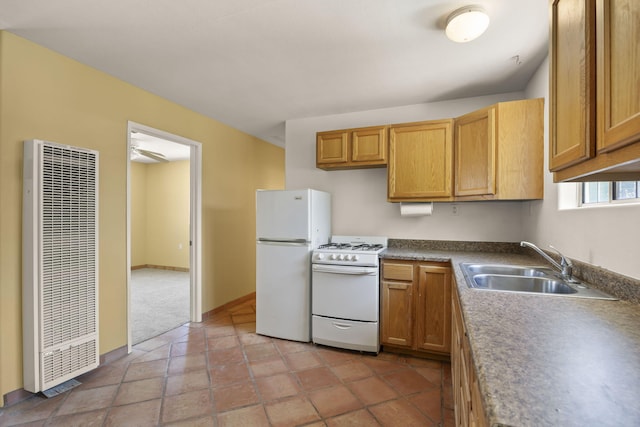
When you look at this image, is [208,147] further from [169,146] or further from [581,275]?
[581,275]

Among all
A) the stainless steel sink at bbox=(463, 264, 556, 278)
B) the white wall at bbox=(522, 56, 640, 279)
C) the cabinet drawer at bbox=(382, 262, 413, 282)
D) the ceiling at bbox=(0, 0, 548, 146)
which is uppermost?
the ceiling at bbox=(0, 0, 548, 146)

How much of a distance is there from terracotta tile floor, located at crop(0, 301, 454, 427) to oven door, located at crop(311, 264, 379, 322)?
370 millimetres

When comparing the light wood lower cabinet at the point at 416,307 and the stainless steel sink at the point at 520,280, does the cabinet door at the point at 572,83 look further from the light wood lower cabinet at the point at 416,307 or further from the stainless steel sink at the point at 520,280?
the light wood lower cabinet at the point at 416,307

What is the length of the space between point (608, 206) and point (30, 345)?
3.47m

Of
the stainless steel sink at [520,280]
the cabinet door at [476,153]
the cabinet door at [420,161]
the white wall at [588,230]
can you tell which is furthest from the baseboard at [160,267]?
the white wall at [588,230]

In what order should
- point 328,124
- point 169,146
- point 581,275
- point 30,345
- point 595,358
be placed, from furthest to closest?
point 169,146, point 328,124, point 30,345, point 581,275, point 595,358

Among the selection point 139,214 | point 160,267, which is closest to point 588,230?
point 160,267

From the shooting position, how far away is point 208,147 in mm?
3674

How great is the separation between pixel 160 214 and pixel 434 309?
603 cm

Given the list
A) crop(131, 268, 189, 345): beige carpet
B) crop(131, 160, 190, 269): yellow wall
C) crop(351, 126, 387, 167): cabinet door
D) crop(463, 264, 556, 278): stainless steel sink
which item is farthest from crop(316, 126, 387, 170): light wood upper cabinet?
crop(131, 160, 190, 269): yellow wall

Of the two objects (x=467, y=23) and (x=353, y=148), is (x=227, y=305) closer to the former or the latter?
(x=353, y=148)

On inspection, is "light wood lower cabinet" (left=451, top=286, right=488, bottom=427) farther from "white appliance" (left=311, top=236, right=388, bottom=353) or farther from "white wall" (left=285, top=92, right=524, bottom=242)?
"white wall" (left=285, top=92, right=524, bottom=242)

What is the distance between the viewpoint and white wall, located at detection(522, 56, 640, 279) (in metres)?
1.29

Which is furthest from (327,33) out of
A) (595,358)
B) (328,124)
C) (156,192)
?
(156,192)
